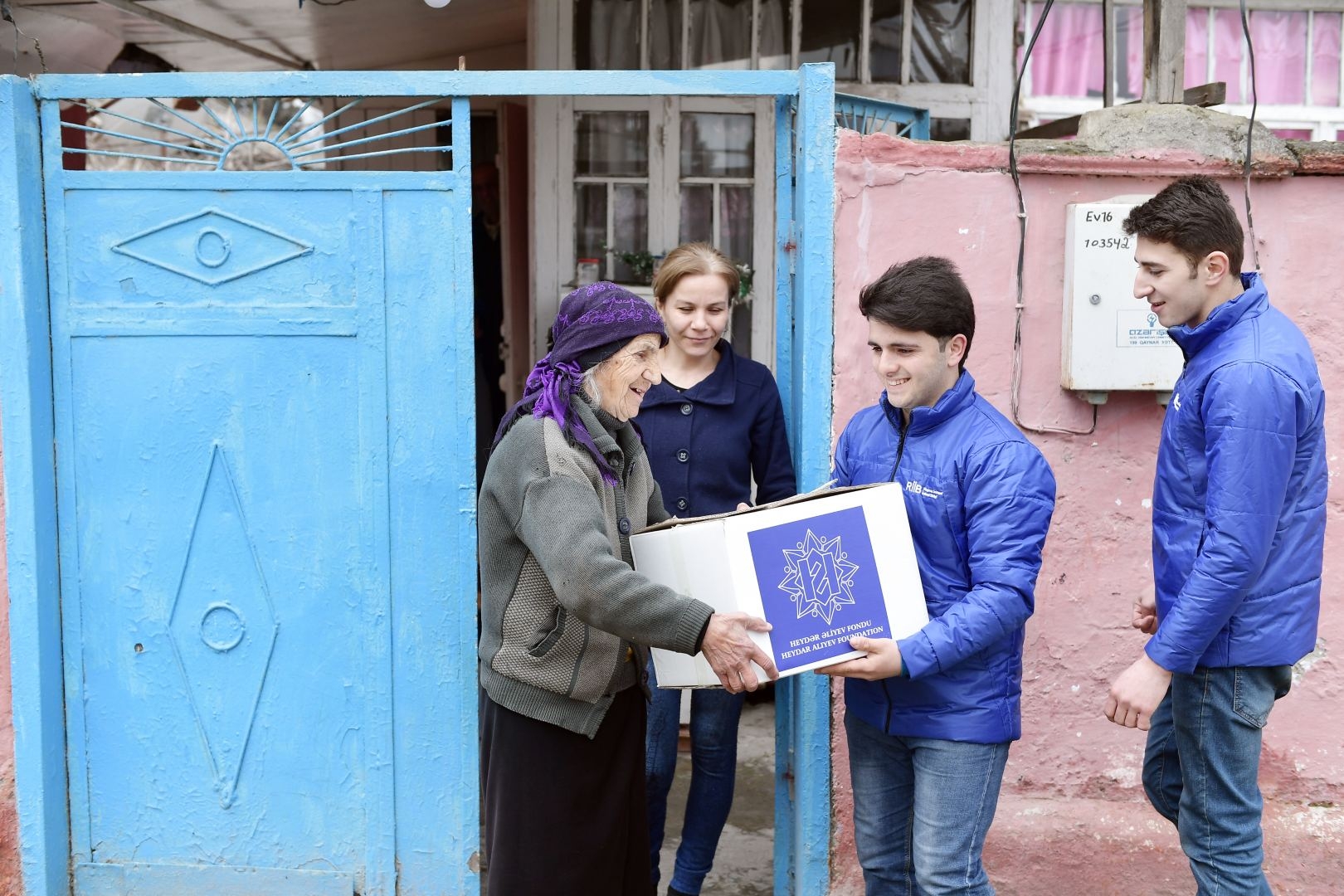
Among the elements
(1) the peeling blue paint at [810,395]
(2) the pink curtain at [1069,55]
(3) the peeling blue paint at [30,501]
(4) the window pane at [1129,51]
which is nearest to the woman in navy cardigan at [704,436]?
(1) the peeling blue paint at [810,395]

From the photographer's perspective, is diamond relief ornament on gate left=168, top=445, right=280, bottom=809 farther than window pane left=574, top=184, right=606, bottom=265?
No

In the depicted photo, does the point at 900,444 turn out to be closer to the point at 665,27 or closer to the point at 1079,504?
the point at 1079,504

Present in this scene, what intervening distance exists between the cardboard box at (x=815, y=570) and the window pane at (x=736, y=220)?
10.0ft

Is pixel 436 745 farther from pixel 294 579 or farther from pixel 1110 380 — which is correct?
pixel 1110 380

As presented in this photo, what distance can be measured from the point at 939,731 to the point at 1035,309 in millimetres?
1327

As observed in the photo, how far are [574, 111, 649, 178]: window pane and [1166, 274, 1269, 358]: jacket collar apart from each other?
3.24 meters

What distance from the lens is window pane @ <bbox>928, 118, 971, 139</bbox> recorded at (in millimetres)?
5391

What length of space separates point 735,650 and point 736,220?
3.26 meters

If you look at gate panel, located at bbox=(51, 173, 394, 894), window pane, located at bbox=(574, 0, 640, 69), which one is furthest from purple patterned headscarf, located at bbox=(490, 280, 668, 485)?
window pane, located at bbox=(574, 0, 640, 69)

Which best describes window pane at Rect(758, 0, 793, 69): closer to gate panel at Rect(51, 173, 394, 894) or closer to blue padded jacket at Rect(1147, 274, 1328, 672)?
gate panel at Rect(51, 173, 394, 894)

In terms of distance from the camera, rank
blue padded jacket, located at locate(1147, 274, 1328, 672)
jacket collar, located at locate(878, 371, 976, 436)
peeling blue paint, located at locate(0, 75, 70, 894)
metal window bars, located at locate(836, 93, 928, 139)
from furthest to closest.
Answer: metal window bars, located at locate(836, 93, 928, 139) → peeling blue paint, located at locate(0, 75, 70, 894) → jacket collar, located at locate(878, 371, 976, 436) → blue padded jacket, located at locate(1147, 274, 1328, 672)

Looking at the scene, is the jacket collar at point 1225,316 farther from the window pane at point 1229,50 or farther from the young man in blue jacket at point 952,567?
the window pane at point 1229,50

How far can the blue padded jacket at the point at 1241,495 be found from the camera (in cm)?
228

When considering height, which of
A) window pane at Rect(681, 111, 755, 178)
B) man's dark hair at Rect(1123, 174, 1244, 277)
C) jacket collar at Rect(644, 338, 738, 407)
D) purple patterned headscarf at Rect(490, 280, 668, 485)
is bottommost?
jacket collar at Rect(644, 338, 738, 407)
